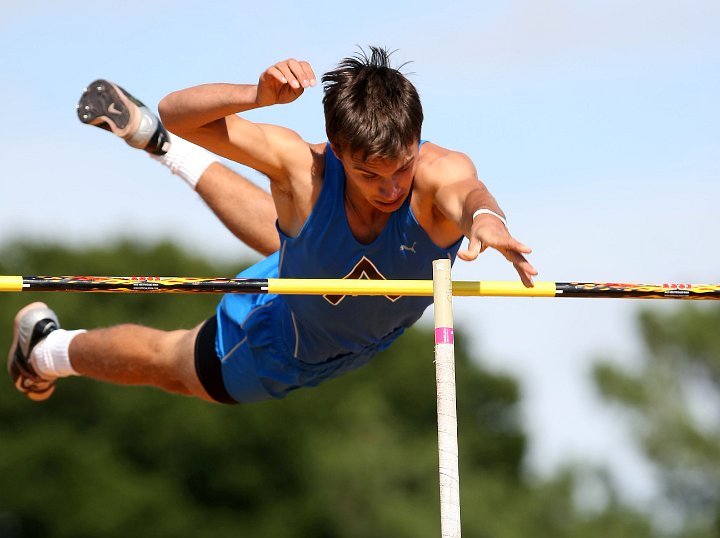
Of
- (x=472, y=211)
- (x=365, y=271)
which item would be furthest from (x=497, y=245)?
(x=365, y=271)

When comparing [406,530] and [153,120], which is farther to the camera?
[406,530]

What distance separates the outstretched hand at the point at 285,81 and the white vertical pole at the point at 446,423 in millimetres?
902

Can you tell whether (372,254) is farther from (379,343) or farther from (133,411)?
(133,411)

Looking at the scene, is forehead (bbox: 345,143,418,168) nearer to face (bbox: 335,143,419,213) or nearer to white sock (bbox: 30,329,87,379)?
face (bbox: 335,143,419,213)

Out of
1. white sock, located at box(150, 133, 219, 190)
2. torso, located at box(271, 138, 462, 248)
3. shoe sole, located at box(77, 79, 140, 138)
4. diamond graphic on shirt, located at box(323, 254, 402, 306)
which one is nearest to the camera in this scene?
torso, located at box(271, 138, 462, 248)

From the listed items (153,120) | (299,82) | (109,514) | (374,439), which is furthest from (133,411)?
(299,82)

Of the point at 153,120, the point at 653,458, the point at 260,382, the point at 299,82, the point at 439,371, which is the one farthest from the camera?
the point at 653,458

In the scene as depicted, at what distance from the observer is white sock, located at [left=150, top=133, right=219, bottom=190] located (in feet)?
21.5

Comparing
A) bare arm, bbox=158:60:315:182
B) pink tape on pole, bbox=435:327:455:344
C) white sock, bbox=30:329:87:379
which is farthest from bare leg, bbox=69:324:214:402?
pink tape on pole, bbox=435:327:455:344

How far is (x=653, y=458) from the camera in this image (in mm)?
28047

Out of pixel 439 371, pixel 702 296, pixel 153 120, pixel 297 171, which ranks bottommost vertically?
pixel 439 371

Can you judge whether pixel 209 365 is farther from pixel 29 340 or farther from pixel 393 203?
pixel 393 203

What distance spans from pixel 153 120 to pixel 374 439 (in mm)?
22907

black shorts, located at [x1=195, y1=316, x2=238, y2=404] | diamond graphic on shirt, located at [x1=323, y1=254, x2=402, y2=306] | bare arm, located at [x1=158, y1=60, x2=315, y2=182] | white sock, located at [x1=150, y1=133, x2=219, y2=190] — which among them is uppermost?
white sock, located at [x1=150, y1=133, x2=219, y2=190]
